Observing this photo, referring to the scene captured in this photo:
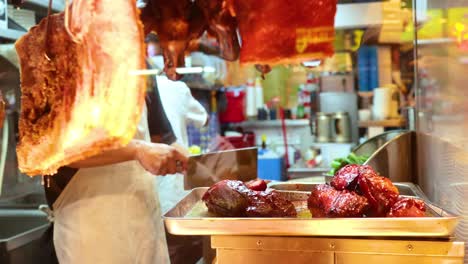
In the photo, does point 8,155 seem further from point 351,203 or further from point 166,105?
point 351,203

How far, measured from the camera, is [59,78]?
108 centimetres

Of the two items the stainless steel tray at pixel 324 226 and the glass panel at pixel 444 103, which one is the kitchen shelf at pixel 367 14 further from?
the stainless steel tray at pixel 324 226

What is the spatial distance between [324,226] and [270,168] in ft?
10.6

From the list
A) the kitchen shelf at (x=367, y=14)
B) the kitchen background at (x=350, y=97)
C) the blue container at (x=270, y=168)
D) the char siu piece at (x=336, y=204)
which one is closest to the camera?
the char siu piece at (x=336, y=204)

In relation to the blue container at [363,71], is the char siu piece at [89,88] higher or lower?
lower

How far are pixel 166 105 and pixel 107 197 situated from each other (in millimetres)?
830

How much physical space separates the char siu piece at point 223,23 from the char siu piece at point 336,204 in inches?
18.1

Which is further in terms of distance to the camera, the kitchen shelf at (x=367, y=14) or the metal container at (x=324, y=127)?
the metal container at (x=324, y=127)

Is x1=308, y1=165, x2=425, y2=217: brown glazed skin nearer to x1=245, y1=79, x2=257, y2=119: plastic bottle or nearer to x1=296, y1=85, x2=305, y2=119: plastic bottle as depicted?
x1=245, y1=79, x2=257, y2=119: plastic bottle

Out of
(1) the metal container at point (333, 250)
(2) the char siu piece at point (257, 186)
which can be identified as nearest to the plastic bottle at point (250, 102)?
(2) the char siu piece at point (257, 186)

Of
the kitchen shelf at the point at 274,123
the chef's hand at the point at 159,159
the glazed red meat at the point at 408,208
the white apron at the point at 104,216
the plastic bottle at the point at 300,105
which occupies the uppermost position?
the plastic bottle at the point at 300,105

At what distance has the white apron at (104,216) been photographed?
198 centimetres

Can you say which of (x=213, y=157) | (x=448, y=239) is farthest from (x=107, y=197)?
(x=448, y=239)

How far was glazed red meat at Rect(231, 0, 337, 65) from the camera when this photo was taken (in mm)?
1244
